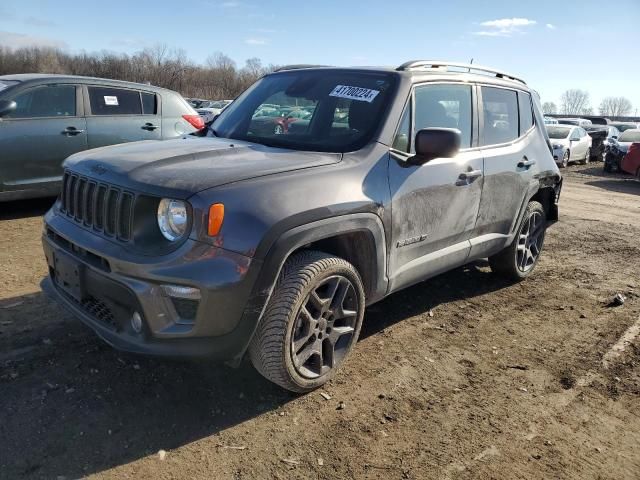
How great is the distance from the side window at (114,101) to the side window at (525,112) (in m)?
5.06

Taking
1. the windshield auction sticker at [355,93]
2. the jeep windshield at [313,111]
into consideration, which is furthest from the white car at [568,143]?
the windshield auction sticker at [355,93]

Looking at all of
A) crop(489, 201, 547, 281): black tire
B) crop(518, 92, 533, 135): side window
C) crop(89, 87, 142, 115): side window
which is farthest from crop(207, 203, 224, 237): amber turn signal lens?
crop(89, 87, 142, 115): side window

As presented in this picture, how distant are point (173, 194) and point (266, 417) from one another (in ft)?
4.37

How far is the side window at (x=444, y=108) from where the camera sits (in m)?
3.71

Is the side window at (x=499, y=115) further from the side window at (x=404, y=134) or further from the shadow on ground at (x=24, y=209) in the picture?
the shadow on ground at (x=24, y=209)

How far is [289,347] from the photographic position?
2.89m

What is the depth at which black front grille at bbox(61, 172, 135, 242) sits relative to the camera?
274cm

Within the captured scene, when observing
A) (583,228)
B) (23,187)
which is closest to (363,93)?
(23,187)

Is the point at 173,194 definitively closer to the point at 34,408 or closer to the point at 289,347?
the point at 289,347

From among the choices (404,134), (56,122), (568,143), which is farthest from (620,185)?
(56,122)

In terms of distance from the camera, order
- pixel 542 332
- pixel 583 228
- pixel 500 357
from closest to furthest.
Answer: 1. pixel 500 357
2. pixel 542 332
3. pixel 583 228

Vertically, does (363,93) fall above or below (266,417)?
above

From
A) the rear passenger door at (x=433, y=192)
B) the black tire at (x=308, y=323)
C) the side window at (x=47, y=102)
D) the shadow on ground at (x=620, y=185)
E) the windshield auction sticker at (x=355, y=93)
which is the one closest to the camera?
the black tire at (x=308, y=323)

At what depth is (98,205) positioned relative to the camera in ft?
9.56
